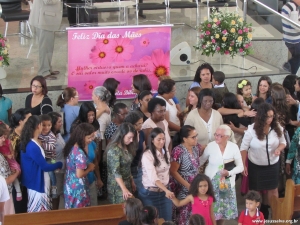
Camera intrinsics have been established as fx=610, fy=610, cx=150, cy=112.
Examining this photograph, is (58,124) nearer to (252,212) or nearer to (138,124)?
(138,124)

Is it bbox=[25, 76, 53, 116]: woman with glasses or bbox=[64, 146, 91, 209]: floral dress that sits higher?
bbox=[25, 76, 53, 116]: woman with glasses

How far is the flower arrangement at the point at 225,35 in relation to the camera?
8.88m

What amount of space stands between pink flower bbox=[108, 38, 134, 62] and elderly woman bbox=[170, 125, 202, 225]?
242 cm

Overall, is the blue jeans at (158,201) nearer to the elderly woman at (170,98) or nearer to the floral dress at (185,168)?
the floral dress at (185,168)

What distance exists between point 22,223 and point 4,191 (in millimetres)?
391

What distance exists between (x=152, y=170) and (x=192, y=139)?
562 millimetres

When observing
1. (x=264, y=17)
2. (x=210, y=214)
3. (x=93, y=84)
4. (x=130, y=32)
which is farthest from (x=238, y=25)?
(x=210, y=214)

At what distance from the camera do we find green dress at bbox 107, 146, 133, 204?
6.01 metres

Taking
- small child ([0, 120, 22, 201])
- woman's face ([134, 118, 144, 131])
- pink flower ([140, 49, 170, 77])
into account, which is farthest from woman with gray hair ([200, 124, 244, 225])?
pink flower ([140, 49, 170, 77])

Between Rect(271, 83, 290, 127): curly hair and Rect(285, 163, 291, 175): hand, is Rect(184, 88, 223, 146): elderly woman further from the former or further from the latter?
Rect(285, 163, 291, 175): hand

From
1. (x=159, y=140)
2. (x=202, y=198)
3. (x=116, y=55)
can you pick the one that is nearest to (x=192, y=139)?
(x=159, y=140)

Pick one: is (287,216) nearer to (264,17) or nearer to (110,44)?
(110,44)

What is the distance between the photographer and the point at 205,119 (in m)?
6.85

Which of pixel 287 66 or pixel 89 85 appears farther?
pixel 287 66
